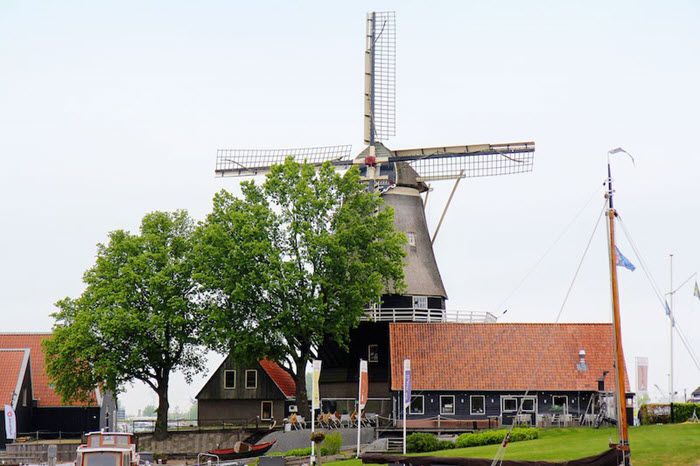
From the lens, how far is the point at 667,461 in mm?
35969

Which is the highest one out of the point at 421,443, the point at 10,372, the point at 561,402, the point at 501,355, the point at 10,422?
the point at 501,355

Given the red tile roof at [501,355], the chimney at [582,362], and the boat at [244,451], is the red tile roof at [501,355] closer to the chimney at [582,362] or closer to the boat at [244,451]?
the chimney at [582,362]

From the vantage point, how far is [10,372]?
67812 mm

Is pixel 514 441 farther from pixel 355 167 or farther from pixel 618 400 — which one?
pixel 355 167

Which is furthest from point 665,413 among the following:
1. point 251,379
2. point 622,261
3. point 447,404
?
point 251,379

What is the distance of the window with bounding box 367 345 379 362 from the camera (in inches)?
2501

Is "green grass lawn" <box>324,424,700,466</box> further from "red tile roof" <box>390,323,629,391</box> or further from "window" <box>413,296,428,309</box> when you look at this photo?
"window" <box>413,296,428,309</box>

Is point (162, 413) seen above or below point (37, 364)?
below

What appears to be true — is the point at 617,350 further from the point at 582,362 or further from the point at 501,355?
the point at 501,355

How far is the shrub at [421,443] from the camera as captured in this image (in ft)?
163

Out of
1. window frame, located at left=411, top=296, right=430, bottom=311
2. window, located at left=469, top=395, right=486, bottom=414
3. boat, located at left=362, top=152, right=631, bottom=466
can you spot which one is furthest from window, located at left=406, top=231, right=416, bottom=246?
boat, located at left=362, top=152, right=631, bottom=466

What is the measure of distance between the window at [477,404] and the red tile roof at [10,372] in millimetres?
29929

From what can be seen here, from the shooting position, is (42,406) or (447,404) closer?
(447,404)

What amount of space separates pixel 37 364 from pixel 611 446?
4960cm
